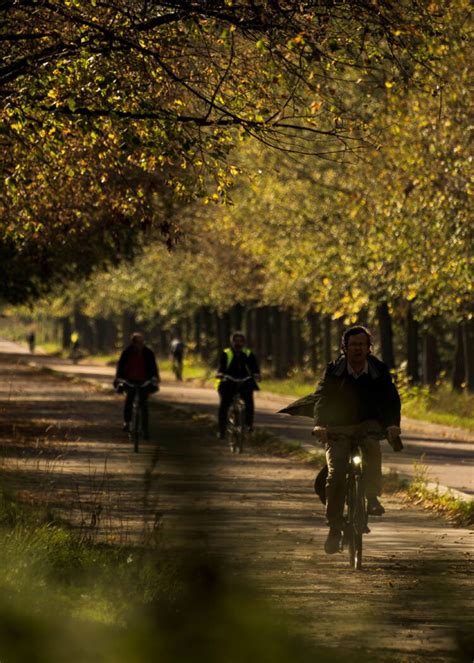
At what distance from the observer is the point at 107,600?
977cm

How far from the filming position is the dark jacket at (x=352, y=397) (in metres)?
12.8

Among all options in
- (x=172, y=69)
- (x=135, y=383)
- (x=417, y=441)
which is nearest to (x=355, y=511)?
(x=172, y=69)

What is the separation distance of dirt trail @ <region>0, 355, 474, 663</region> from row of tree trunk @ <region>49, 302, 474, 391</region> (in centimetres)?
1560

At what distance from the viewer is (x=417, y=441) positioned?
29.5 m

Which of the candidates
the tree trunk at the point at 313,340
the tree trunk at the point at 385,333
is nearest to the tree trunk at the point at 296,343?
the tree trunk at the point at 313,340

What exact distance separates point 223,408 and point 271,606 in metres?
16.5

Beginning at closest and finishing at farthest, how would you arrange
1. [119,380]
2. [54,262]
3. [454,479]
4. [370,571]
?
[370,571] → [454,479] → [119,380] → [54,262]

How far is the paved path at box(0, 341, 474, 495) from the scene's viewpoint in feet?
71.0

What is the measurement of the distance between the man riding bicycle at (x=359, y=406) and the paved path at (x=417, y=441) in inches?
231

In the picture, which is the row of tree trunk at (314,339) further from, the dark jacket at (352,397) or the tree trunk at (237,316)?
the dark jacket at (352,397)

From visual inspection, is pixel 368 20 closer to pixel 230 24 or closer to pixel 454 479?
pixel 230 24

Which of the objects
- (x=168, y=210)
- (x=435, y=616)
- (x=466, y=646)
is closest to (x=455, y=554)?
(x=435, y=616)

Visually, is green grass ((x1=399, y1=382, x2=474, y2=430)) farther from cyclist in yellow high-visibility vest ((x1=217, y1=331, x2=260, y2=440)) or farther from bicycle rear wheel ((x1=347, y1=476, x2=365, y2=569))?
bicycle rear wheel ((x1=347, y1=476, x2=365, y2=569))

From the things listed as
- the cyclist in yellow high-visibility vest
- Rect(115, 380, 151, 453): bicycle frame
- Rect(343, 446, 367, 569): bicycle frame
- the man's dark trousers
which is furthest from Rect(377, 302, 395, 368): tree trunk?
Rect(343, 446, 367, 569): bicycle frame
